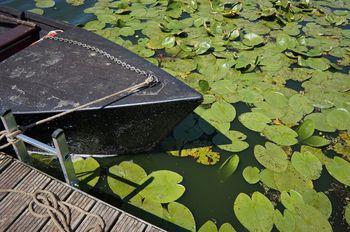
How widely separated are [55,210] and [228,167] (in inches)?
56.2

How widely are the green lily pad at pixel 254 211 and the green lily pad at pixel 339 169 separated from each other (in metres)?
0.65

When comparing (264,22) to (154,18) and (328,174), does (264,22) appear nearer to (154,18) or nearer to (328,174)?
(154,18)

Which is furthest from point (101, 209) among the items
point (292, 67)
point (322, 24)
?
point (322, 24)

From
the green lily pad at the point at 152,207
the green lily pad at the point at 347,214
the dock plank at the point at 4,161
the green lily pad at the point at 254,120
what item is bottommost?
the green lily pad at the point at 347,214

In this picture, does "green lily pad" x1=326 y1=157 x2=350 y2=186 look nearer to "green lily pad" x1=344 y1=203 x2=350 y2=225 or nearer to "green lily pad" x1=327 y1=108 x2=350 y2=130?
"green lily pad" x1=344 y1=203 x2=350 y2=225

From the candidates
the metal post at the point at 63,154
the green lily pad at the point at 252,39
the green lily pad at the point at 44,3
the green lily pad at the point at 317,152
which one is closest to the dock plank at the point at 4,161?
the metal post at the point at 63,154

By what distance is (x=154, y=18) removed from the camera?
4906 mm

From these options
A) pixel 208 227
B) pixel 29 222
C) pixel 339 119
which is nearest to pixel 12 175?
pixel 29 222

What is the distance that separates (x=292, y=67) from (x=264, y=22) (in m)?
1.15

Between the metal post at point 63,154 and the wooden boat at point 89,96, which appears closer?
the metal post at point 63,154

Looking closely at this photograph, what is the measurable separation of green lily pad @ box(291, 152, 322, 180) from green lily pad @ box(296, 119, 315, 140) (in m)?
0.21

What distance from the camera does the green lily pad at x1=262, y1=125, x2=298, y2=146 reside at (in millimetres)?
2963

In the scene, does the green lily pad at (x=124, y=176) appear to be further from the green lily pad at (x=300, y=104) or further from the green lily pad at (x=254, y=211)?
the green lily pad at (x=300, y=104)

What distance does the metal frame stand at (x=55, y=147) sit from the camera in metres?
2.07
